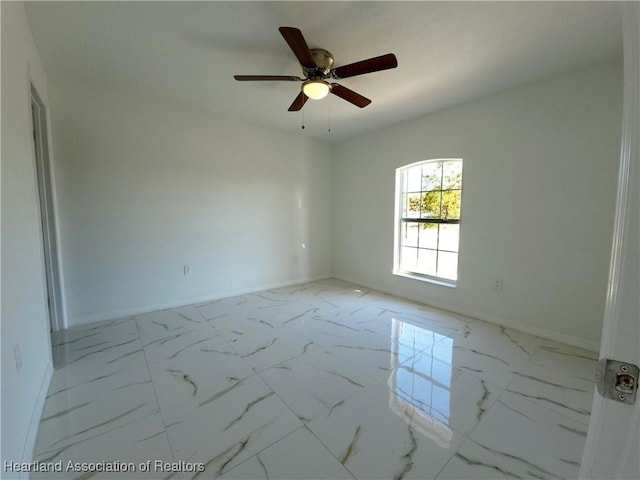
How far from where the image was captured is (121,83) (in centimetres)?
276

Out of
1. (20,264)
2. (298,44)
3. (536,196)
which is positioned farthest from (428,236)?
(20,264)

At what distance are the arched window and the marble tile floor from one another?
982 mm

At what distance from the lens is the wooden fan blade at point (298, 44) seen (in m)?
1.54

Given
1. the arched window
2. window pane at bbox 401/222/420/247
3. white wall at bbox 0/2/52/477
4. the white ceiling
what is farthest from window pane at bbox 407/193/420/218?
white wall at bbox 0/2/52/477

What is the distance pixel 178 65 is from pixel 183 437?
2.85 metres

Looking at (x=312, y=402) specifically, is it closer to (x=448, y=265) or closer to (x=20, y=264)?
(x=20, y=264)

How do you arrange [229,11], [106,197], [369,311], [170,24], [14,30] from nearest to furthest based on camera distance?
[14,30] < [229,11] < [170,24] < [106,197] < [369,311]

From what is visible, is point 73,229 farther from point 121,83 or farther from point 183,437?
point 183,437

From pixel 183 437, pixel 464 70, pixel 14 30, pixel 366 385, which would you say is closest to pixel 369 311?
pixel 366 385

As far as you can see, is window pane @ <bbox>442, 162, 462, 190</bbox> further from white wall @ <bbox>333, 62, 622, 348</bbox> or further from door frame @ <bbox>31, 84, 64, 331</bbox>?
door frame @ <bbox>31, 84, 64, 331</bbox>

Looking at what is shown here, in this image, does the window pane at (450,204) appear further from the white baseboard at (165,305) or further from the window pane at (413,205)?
the white baseboard at (165,305)

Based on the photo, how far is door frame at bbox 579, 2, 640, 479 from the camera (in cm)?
43

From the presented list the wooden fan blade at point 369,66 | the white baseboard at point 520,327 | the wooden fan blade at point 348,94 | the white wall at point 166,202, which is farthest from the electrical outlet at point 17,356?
the white baseboard at point 520,327

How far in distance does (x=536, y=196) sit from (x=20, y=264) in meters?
4.04
